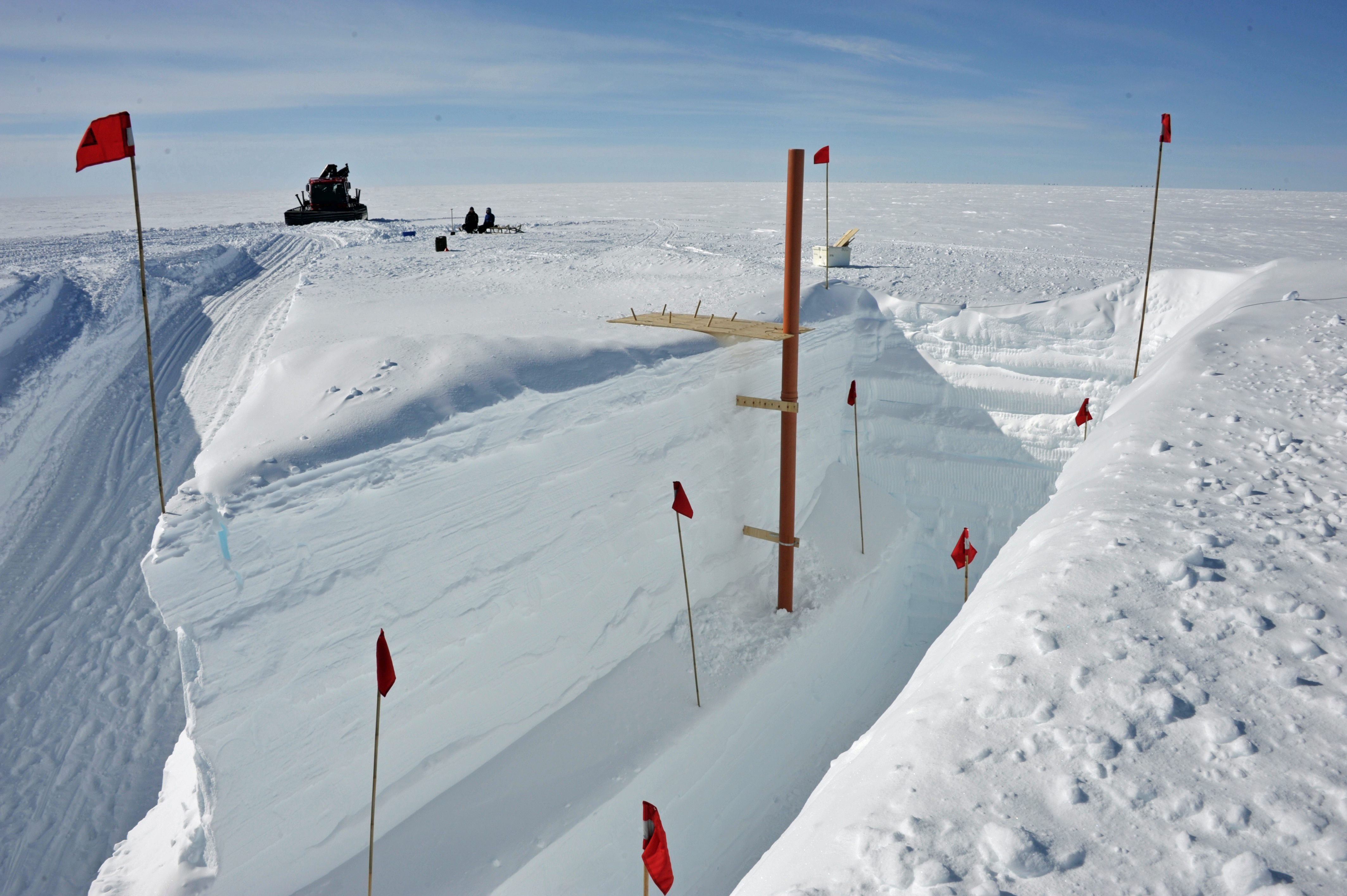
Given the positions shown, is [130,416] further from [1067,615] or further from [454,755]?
[1067,615]

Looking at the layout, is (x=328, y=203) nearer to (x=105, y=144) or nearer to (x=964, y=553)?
(x=105, y=144)

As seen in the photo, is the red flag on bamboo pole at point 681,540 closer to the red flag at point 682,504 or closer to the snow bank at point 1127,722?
the red flag at point 682,504

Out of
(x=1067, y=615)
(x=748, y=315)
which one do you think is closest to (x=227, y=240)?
A: (x=748, y=315)

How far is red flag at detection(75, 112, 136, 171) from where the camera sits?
4.32 m

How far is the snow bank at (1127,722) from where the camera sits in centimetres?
170

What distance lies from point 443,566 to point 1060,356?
756cm

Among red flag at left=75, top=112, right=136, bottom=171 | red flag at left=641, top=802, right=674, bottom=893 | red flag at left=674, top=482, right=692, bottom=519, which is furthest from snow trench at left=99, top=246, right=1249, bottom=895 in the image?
red flag at left=641, top=802, right=674, bottom=893

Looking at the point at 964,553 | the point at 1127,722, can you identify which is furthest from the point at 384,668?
the point at 964,553

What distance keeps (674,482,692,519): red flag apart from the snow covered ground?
1.71 feet

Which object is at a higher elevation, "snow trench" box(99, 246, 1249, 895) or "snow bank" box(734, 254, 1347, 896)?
"snow bank" box(734, 254, 1347, 896)

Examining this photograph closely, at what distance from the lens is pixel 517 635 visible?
17.7 feet

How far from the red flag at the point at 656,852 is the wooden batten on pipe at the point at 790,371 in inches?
167

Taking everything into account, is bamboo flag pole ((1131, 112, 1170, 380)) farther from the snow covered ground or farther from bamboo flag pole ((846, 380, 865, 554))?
bamboo flag pole ((846, 380, 865, 554))

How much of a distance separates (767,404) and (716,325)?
2.90ft
